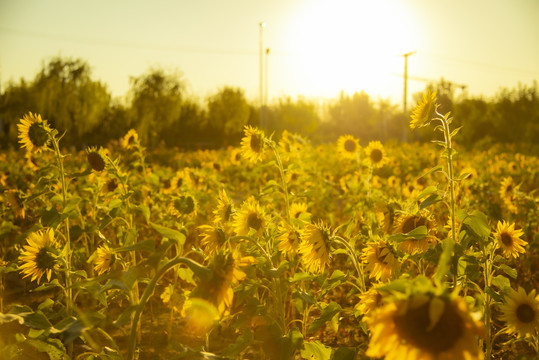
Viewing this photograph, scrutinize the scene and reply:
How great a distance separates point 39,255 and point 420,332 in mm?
1795

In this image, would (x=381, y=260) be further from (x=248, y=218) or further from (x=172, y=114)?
(x=172, y=114)

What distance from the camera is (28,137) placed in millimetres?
2807

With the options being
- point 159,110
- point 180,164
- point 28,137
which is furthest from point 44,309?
point 159,110

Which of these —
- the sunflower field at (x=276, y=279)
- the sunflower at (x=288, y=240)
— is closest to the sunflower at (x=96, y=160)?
the sunflower field at (x=276, y=279)

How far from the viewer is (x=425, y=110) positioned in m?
2.22

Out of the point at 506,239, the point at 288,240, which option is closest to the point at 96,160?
the point at 288,240

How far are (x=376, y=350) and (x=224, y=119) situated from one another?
1180 inches

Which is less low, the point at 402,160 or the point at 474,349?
the point at 474,349

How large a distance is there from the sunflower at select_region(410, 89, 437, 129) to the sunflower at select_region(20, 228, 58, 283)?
5.41ft

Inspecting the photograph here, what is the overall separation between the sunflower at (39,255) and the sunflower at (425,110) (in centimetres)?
165

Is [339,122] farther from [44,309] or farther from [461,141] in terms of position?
[44,309]

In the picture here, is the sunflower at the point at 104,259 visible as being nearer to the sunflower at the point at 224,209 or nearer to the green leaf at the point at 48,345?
the sunflower at the point at 224,209

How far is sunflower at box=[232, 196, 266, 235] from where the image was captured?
8.23 ft

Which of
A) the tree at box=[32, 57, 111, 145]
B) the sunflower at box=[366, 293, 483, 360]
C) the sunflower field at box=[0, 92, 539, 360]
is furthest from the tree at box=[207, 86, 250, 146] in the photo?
the sunflower at box=[366, 293, 483, 360]
